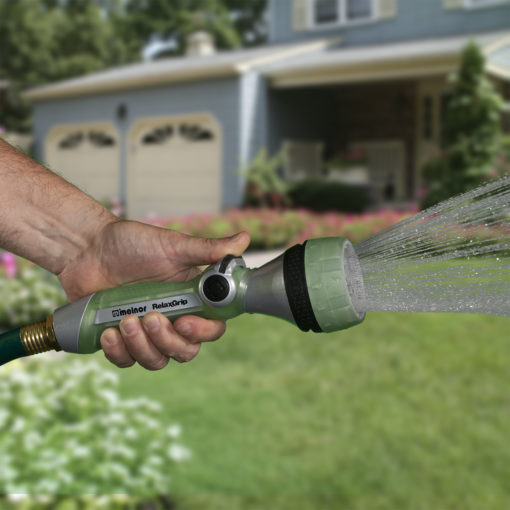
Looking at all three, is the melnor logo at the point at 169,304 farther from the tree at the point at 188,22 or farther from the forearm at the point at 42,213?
the tree at the point at 188,22

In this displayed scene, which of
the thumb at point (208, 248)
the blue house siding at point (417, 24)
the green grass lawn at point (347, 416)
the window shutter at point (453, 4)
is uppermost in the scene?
the window shutter at point (453, 4)

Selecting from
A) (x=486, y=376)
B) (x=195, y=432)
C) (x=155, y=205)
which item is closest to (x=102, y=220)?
(x=195, y=432)

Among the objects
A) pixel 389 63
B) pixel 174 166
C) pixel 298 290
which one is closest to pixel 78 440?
pixel 298 290

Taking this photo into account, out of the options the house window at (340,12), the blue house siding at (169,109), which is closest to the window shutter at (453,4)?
the house window at (340,12)

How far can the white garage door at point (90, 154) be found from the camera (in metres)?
14.8

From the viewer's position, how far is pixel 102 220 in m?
1.67

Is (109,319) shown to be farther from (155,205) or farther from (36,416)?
(155,205)

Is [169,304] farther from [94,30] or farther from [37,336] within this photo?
[94,30]

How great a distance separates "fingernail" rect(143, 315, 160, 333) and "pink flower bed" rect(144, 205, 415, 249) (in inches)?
334

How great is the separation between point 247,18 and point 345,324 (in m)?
30.2

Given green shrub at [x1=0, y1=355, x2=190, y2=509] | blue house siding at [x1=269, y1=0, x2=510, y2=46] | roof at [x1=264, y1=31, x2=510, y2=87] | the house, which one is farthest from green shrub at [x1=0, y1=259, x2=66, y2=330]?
blue house siding at [x1=269, y1=0, x2=510, y2=46]

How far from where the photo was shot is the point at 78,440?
377 centimetres

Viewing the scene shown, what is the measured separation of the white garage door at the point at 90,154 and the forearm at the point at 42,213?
43.3 feet

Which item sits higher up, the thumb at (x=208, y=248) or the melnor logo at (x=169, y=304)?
the thumb at (x=208, y=248)
